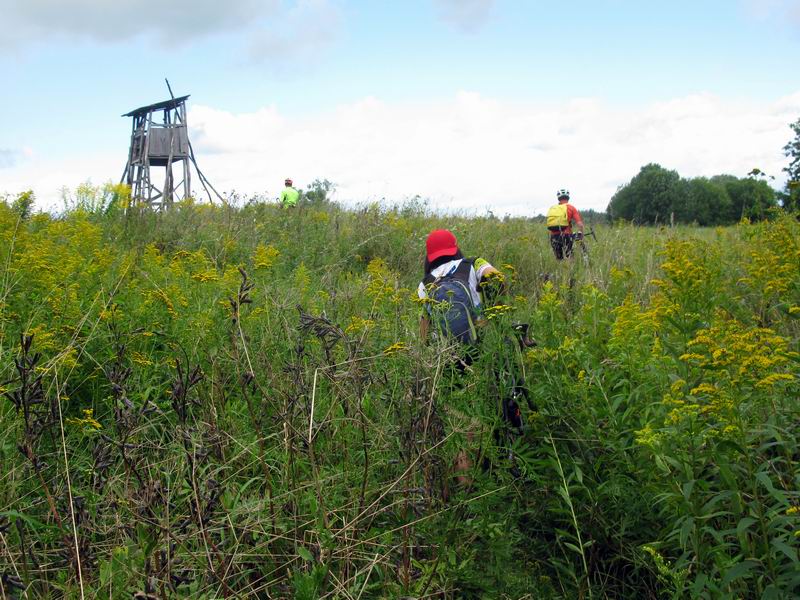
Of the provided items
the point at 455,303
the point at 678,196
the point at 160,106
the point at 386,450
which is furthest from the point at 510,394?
the point at 678,196

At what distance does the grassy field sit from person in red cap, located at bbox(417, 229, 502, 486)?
130mm

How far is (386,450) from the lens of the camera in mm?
3168

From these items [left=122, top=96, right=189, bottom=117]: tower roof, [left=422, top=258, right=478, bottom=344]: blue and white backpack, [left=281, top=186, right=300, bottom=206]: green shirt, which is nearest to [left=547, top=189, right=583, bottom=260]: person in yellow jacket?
[left=281, top=186, right=300, bottom=206]: green shirt

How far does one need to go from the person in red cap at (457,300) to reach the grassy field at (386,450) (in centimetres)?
13

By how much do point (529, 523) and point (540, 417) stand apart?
2.01 feet

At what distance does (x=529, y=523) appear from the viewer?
3682mm

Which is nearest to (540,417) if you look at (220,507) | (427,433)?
(427,433)

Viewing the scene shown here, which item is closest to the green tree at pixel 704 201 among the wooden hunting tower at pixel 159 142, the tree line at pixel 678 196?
the tree line at pixel 678 196

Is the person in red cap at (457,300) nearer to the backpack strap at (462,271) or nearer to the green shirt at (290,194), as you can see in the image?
the backpack strap at (462,271)

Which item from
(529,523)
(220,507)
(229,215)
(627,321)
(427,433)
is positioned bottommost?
(529,523)

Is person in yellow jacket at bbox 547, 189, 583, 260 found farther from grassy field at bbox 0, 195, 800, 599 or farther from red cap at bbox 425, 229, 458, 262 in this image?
grassy field at bbox 0, 195, 800, 599

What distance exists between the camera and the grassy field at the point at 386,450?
8.13ft

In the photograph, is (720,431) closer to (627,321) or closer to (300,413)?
(627,321)

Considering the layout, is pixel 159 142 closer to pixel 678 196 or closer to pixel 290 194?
pixel 290 194
